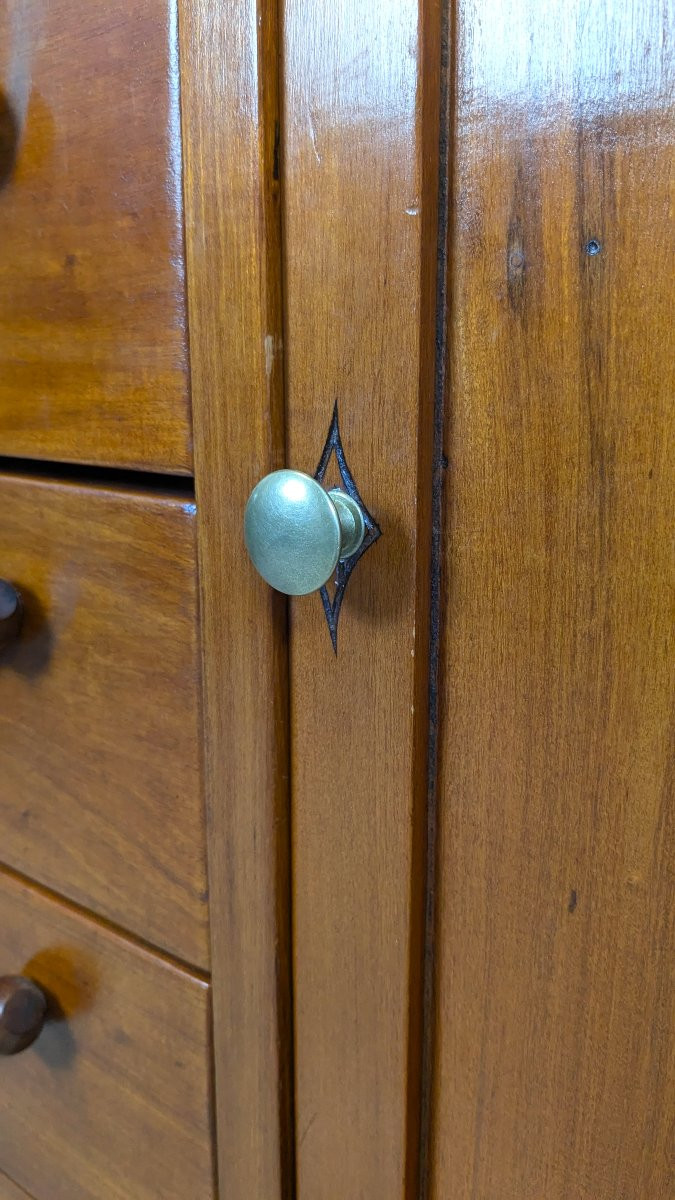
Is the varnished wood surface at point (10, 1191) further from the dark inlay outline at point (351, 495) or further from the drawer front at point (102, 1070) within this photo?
the dark inlay outline at point (351, 495)

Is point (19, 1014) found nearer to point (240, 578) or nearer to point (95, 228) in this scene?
point (240, 578)

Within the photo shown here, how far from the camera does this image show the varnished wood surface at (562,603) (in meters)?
0.27

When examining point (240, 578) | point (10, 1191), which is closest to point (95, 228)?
point (240, 578)

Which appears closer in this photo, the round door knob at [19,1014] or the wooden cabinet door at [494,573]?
the wooden cabinet door at [494,573]

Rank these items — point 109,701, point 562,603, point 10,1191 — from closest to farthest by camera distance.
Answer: point 562,603 → point 109,701 → point 10,1191

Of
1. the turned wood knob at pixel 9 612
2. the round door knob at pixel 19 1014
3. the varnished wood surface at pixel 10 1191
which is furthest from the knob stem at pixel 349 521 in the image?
the varnished wood surface at pixel 10 1191

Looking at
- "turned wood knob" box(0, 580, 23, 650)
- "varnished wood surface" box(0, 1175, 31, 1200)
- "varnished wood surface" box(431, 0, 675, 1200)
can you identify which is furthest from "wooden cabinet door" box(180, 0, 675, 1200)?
"varnished wood surface" box(0, 1175, 31, 1200)

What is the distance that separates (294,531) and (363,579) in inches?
1.6

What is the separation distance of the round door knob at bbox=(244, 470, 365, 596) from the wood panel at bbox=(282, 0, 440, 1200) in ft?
0.09

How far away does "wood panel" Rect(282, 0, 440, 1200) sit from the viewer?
295mm

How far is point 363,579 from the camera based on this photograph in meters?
0.33

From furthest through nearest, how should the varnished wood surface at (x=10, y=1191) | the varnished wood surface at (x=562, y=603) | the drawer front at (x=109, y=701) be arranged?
the varnished wood surface at (x=10, y=1191), the drawer front at (x=109, y=701), the varnished wood surface at (x=562, y=603)

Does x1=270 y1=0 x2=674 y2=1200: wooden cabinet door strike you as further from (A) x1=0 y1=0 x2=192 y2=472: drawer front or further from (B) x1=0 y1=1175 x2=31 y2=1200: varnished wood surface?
(B) x1=0 y1=1175 x2=31 y2=1200: varnished wood surface

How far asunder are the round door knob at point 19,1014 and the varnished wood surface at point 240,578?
0.10 meters
